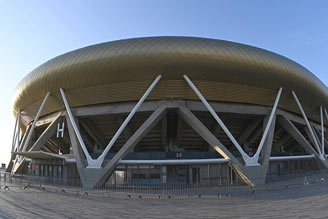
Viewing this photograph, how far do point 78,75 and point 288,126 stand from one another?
77.5 feet

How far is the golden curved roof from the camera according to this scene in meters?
20.8

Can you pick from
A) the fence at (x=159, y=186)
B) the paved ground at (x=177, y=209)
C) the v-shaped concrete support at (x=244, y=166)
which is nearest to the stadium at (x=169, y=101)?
the v-shaped concrete support at (x=244, y=166)

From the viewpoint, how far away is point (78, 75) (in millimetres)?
22516

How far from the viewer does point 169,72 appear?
2156cm

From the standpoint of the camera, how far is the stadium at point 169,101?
20656 millimetres

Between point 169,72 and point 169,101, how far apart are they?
9.96 ft

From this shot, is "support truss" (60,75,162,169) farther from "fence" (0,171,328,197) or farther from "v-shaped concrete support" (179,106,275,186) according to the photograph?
"v-shaped concrete support" (179,106,275,186)

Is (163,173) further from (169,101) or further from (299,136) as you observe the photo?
(299,136)

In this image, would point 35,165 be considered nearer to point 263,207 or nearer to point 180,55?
point 180,55

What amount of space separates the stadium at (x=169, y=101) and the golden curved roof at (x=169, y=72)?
89 millimetres

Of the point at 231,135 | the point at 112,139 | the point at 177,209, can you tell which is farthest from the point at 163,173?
the point at 177,209

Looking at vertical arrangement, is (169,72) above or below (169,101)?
above

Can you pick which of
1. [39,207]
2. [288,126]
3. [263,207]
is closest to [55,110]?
[39,207]

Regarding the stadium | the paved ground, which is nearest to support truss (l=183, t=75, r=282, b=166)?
the stadium
